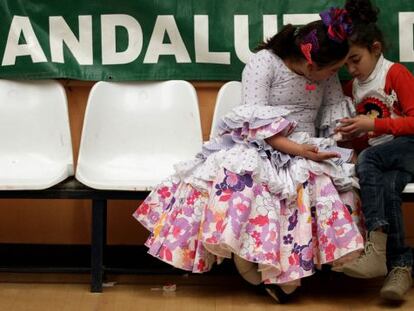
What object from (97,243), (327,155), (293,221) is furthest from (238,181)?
(97,243)

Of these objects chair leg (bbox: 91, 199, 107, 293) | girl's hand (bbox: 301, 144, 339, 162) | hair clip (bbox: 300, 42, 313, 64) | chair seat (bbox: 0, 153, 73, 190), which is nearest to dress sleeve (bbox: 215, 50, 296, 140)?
girl's hand (bbox: 301, 144, 339, 162)

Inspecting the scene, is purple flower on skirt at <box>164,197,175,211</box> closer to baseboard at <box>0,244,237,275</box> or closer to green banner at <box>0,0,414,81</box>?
baseboard at <box>0,244,237,275</box>

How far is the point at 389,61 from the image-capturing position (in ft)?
12.4

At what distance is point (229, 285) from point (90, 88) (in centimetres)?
113

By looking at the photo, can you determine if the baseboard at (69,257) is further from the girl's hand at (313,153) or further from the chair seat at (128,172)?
the girl's hand at (313,153)

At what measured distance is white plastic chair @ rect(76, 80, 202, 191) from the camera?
12.6 ft

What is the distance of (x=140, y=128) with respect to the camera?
393 centimetres

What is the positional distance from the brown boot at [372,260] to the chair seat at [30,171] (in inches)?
48.1

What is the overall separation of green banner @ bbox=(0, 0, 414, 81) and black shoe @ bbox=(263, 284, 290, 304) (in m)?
1.03

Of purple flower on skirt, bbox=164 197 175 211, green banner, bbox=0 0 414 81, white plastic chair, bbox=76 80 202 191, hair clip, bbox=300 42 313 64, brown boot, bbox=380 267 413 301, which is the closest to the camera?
brown boot, bbox=380 267 413 301

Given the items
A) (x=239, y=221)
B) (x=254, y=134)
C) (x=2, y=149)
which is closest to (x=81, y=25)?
(x=2, y=149)

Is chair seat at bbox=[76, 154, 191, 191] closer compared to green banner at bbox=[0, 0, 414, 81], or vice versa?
chair seat at bbox=[76, 154, 191, 191]

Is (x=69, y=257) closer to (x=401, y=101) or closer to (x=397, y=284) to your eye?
(x=397, y=284)

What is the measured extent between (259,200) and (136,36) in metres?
1.07
